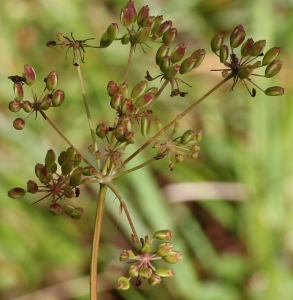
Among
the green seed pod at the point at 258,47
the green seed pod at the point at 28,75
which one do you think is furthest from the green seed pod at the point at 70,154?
the green seed pod at the point at 258,47

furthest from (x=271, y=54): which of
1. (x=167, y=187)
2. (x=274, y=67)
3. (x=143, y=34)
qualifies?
(x=167, y=187)

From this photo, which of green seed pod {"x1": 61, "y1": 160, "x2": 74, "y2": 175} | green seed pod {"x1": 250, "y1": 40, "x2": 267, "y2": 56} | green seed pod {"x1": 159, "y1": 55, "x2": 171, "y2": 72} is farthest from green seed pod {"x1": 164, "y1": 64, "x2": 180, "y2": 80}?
green seed pod {"x1": 61, "y1": 160, "x2": 74, "y2": 175}

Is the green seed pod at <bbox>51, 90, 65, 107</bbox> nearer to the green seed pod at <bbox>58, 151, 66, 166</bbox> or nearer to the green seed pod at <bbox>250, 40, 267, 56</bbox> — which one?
the green seed pod at <bbox>58, 151, 66, 166</bbox>

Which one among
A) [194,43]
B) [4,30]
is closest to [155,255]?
[4,30]

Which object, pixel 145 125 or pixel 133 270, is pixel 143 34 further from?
pixel 133 270

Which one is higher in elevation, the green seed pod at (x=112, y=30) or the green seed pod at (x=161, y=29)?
the green seed pod at (x=112, y=30)

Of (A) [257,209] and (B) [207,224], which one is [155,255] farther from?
(B) [207,224]

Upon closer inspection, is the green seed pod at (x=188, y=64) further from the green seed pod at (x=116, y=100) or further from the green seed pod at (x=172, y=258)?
the green seed pod at (x=172, y=258)
